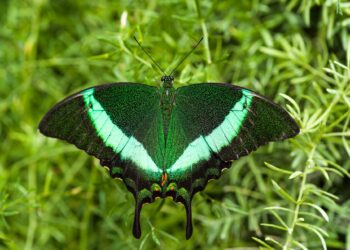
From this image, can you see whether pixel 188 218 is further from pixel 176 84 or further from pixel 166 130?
pixel 176 84

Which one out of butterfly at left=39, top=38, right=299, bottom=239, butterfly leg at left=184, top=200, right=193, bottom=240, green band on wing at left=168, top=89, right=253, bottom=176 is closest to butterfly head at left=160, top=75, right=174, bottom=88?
butterfly at left=39, top=38, right=299, bottom=239

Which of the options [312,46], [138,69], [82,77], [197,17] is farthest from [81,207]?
[312,46]

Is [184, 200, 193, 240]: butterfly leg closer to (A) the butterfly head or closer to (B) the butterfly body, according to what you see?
(B) the butterfly body

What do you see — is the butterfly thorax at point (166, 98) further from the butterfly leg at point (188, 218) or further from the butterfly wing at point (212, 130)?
the butterfly leg at point (188, 218)

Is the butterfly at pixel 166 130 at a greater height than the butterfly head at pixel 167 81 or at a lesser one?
lesser

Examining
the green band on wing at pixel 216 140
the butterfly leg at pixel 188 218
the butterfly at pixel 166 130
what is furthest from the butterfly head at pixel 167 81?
the butterfly leg at pixel 188 218

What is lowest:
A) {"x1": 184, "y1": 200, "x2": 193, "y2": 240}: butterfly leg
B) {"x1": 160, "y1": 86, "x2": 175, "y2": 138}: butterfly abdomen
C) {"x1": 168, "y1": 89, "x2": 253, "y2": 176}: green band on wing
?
{"x1": 184, "y1": 200, "x2": 193, "y2": 240}: butterfly leg

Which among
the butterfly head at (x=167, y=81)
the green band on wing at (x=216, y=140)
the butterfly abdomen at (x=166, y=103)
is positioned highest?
the butterfly head at (x=167, y=81)
